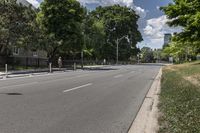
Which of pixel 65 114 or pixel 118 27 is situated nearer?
pixel 65 114

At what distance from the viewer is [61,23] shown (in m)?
56.6

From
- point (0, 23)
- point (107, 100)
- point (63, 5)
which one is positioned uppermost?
point (63, 5)

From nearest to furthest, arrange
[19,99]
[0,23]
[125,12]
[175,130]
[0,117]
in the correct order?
1. [175,130]
2. [0,117]
3. [19,99]
4. [0,23]
5. [125,12]

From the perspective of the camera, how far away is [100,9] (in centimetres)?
11500

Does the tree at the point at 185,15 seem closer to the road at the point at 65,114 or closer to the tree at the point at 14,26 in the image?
the road at the point at 65,114

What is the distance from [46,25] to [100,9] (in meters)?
60.0

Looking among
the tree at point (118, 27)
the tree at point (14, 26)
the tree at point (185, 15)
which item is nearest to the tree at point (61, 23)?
the tree at point (14, 26)


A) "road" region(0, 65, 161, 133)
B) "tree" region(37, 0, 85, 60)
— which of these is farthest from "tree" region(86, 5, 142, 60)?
"road" region(0, 65, 161, 133)

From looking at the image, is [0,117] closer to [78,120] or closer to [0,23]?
[78,120]

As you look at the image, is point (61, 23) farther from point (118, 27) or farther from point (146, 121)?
point (118, 27)

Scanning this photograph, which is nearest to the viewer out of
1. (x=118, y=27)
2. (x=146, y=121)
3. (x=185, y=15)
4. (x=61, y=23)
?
(x=146, y=121)

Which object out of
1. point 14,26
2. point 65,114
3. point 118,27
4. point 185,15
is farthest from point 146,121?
point 118,27

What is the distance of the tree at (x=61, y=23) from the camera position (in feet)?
184

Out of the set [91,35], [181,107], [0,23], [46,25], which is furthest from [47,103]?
[91,35]
